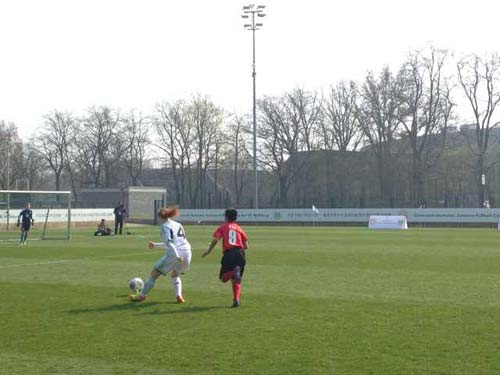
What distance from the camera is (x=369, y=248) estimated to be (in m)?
25.2

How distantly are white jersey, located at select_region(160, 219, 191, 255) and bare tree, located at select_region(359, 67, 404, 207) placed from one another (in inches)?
1984

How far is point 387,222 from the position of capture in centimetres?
4719

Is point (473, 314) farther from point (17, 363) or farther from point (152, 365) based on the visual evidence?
point (17, 363)

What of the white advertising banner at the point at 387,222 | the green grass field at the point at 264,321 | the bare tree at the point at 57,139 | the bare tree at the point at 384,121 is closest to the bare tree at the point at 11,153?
the bare tree at the point at 57,139

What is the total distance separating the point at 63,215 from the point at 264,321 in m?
41.6

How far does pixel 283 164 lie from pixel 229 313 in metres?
63.7

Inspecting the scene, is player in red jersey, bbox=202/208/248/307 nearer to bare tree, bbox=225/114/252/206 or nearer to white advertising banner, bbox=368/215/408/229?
white advertising banner, bbox=368/215/408/229

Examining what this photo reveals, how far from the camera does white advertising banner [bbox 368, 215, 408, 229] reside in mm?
46156

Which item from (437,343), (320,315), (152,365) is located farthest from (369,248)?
(152,365)

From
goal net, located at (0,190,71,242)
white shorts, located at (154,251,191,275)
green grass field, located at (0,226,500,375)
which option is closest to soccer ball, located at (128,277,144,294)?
green grass field, located at (0,226,500,375)

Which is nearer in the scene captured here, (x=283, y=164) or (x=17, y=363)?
(x=17, y=363)

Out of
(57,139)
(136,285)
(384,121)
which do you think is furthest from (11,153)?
(136,285)

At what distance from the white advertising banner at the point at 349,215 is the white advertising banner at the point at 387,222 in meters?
2.87

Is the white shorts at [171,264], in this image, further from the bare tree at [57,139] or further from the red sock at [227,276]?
the bare tree at [57,139]
